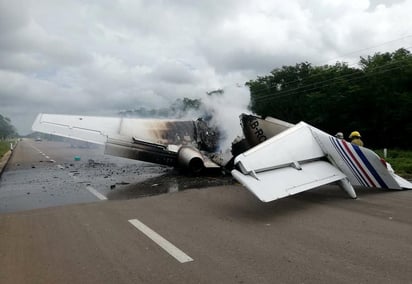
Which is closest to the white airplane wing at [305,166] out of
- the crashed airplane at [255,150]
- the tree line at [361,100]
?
the crashed airplane at [255,150]

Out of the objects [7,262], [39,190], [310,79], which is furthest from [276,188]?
[310,79]

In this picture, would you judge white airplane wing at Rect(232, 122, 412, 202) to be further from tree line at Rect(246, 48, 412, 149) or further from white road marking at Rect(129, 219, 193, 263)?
tree line at Rect(246, 48, 412, 149)

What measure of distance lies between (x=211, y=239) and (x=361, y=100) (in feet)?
83.8

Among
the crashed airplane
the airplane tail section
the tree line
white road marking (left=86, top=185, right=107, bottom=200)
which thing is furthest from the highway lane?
the tree line

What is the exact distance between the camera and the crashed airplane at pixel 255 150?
6699 mm

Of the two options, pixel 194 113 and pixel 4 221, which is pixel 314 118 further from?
pixel 4 221

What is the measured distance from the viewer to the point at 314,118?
31.2 metres

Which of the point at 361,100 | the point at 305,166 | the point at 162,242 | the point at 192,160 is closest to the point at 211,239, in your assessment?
the point at 162,242

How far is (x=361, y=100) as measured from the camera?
27.7m

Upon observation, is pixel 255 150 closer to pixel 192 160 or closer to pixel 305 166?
pixel 305 166

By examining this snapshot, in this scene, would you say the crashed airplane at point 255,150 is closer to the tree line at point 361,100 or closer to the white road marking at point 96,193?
the white road marking at point 96,193

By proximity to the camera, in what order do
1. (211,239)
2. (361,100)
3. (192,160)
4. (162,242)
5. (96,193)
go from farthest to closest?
(361,100) → (192,160) → (96,193) → (211,239) → (162,242)

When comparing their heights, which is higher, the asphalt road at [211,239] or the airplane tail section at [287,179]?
the airplane tail section at [287,179]

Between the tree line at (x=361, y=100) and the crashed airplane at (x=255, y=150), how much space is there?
9005mm
